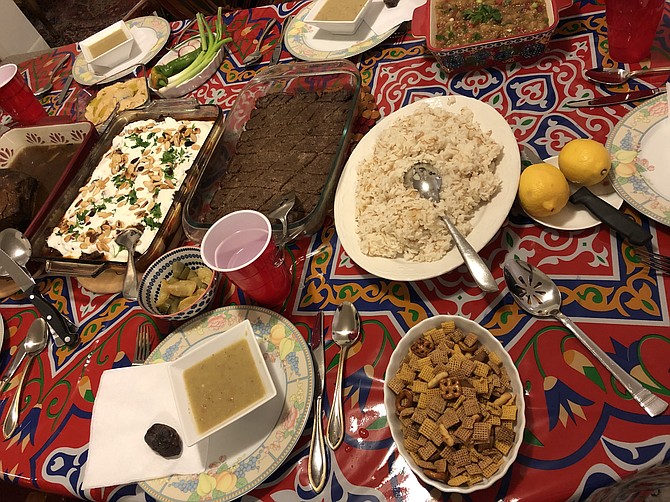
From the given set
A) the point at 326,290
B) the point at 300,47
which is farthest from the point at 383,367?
the point at 300,47

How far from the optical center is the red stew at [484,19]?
6.21ft

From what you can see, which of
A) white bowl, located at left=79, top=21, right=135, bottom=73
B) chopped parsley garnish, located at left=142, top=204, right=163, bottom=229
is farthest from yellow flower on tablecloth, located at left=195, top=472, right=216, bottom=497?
white bowl, located at left=79, top=21, right=135, bottom=73

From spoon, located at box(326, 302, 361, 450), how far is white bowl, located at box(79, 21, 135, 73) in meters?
2.25

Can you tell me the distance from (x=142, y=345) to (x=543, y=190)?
142 cm

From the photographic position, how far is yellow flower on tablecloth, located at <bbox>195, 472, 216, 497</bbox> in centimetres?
127

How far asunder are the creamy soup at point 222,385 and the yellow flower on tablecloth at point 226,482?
6.5 inches

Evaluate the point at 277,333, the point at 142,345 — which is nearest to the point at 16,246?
the point at 142,345

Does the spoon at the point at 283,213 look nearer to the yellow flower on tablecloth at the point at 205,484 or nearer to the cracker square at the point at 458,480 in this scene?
the yellow flower on tablecloth at the point at 205,484

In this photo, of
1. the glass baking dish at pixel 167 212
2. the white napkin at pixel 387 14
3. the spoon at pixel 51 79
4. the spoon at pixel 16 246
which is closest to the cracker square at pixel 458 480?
the glass baking dish at pixel 167 212

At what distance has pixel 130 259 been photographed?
1.80m

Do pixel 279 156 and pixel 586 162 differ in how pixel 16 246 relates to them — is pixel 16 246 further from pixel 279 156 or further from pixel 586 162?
pixel 586 162

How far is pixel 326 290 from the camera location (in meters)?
1.63

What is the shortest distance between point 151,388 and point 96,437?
0.20m

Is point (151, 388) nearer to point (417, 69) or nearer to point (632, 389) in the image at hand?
point (632, 389)
